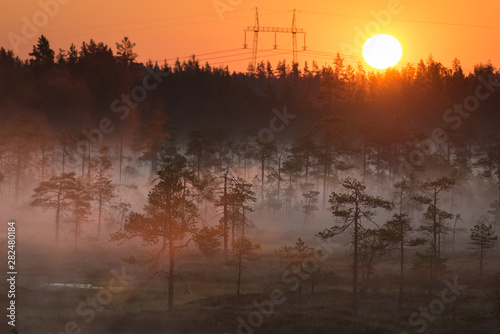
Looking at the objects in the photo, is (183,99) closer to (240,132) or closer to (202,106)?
(202,106)

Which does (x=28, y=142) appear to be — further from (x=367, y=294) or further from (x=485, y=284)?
(x=485, y=284)

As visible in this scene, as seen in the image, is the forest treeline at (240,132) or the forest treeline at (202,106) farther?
the forest treeline at (202,106)

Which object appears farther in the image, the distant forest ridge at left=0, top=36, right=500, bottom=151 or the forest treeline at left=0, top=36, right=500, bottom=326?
the distant forest ridge at left=0, top=36, right=500, bottom=151

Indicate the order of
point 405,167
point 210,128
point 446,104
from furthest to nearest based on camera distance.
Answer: point 446,104, point 210,128, point 405,167

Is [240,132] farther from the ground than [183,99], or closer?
closer

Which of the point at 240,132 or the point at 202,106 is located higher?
the point at 202,106

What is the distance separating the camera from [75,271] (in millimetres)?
49375

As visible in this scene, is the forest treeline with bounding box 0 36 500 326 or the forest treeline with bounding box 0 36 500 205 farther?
the forest treeline with bounding box 0 36 500 205

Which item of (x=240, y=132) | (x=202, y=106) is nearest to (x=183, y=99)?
(x=202, y=106)

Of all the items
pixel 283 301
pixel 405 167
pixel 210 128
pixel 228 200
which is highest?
pixel 210 128

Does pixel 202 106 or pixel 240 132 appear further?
pixel 202 106

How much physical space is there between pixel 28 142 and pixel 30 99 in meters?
31.0

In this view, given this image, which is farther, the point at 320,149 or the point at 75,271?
the point at 320,149

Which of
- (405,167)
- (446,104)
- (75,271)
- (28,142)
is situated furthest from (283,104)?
(75,271)
